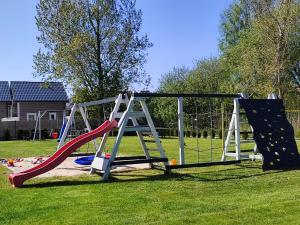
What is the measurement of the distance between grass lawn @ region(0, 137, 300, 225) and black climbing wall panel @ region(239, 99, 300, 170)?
2.67ft

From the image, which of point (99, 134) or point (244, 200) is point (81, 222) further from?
point (99, 134)

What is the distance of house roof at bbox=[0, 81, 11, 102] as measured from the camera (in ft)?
131

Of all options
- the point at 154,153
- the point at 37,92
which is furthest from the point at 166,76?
the point at 154,153

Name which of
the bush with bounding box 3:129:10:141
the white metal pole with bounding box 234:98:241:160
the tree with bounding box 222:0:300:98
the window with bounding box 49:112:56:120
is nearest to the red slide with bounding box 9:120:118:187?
the white metal pole with bounding box 234:98:241:160

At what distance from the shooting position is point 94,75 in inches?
1344

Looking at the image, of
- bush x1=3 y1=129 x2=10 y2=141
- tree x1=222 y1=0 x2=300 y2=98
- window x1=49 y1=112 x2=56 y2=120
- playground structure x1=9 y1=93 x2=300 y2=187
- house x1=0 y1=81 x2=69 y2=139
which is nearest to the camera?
playground structure x1=9 y1=93 x2=300 y2=187

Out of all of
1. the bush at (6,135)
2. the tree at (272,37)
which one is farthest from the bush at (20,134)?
the tree at (272,37)

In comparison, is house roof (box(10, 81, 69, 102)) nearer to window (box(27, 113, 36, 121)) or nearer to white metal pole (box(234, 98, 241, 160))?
window (box(27, 113, 36, 121))

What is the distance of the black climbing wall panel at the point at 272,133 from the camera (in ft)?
34.7

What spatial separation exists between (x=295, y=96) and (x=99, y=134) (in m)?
33.0

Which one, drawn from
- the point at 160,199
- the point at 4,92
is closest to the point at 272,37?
the point at 160,199

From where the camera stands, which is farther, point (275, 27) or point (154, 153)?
point (275, 27)

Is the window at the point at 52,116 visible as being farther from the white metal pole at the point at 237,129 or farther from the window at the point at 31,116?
the white metal pole at the point at 237,129

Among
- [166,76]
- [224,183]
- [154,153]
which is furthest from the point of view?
[166,76]
